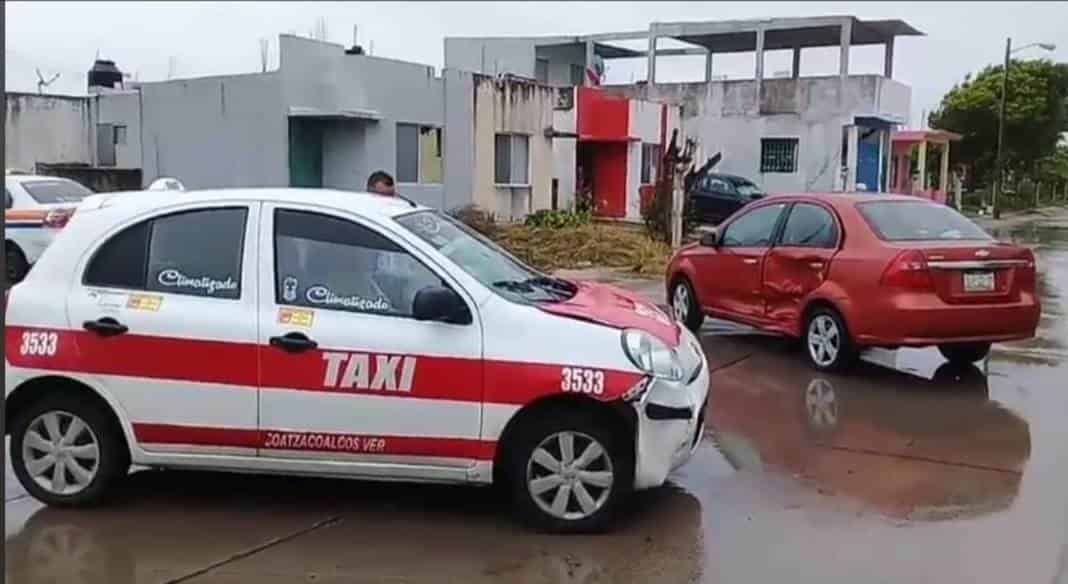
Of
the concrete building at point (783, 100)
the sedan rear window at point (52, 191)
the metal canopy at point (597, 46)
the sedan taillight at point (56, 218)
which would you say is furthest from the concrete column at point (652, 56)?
the sedan taillight at point (56, 218)

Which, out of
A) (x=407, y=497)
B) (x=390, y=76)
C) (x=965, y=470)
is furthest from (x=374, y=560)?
(x=390, y=76)

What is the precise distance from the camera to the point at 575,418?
207 inches

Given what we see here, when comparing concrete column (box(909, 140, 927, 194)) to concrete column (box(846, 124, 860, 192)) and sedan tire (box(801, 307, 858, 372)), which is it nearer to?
concrete column (box(846, 124, 860, 192))

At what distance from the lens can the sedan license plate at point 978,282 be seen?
8.63m

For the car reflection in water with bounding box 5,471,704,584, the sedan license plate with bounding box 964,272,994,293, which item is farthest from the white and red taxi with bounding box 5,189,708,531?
the sedan license plate with bounding box 964,272,994,293

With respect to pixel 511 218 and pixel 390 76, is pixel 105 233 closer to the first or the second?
pixel 390 76

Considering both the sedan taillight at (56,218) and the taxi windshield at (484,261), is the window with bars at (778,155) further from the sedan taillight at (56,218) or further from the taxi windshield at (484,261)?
the taxi windshield at (484,261)

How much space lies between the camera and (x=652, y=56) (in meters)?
41.6

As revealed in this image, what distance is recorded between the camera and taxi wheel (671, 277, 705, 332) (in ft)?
37.4

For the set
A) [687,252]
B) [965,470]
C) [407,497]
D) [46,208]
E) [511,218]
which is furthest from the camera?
[511,218]

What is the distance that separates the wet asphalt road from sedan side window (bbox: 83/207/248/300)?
1.17 metres

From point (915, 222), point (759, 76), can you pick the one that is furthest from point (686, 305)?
point (759, 76)

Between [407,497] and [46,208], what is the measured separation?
479 inches

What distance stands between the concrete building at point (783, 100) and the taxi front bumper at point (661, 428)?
3204 centimetres
